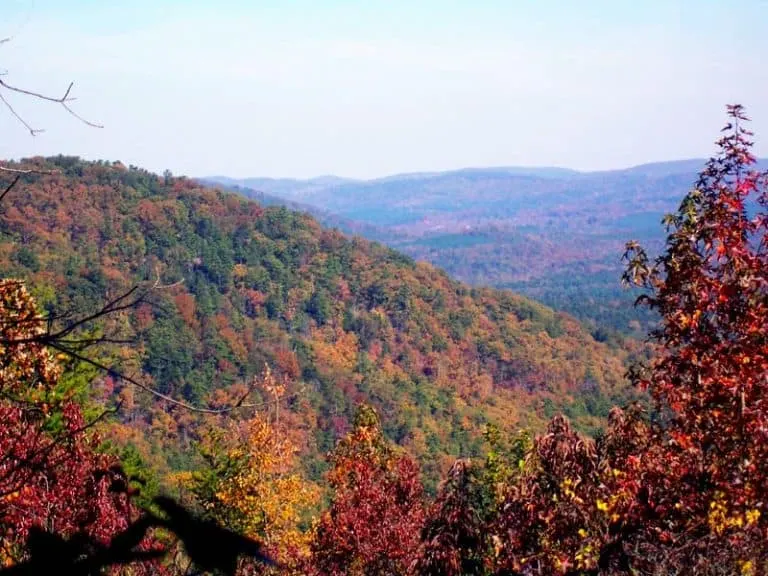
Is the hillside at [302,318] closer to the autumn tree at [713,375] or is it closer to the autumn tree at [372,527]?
the autumn tree at [372,527]

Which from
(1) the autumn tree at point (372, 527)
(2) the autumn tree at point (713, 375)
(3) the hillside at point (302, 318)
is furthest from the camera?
(3) the hillside at point (302, 318)

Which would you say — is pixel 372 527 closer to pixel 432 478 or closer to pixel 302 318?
pixel 432 478

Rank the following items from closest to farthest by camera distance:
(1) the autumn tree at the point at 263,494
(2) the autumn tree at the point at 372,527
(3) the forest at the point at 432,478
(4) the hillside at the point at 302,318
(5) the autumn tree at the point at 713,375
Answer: (3) the forest at the point at 432,478 → (5) the autumn tree at the point at 713,375 → (2) the autumn tree at the point at 372,527 → (1) the autumn tree at the point at 263,494 → (4) the hillside at the point at 302,318

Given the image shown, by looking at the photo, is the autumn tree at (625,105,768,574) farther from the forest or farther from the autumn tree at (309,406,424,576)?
the autumn tree at (309,406,424,576)

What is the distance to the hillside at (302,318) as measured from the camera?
66.4 meters

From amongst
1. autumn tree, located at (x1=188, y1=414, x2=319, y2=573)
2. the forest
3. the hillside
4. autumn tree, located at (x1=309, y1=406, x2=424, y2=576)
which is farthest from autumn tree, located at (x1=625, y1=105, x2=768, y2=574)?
the hillside

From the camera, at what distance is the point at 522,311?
97.1 metres

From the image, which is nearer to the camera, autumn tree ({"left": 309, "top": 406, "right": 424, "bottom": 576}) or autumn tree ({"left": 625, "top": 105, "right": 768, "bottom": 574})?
autumn tree ({"left": 625, "top": 105, "right": 768, "bottom": 574})

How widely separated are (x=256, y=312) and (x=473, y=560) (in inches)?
3284

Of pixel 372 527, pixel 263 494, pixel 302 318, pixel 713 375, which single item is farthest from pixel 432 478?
pixel 713 375

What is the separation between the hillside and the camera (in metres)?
66.4

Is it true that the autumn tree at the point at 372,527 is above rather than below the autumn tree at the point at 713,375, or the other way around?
below

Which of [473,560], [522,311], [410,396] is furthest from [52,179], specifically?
[473,560]

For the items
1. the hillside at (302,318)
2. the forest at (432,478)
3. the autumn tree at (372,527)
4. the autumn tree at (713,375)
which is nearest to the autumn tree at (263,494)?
the forest at (432,478)
